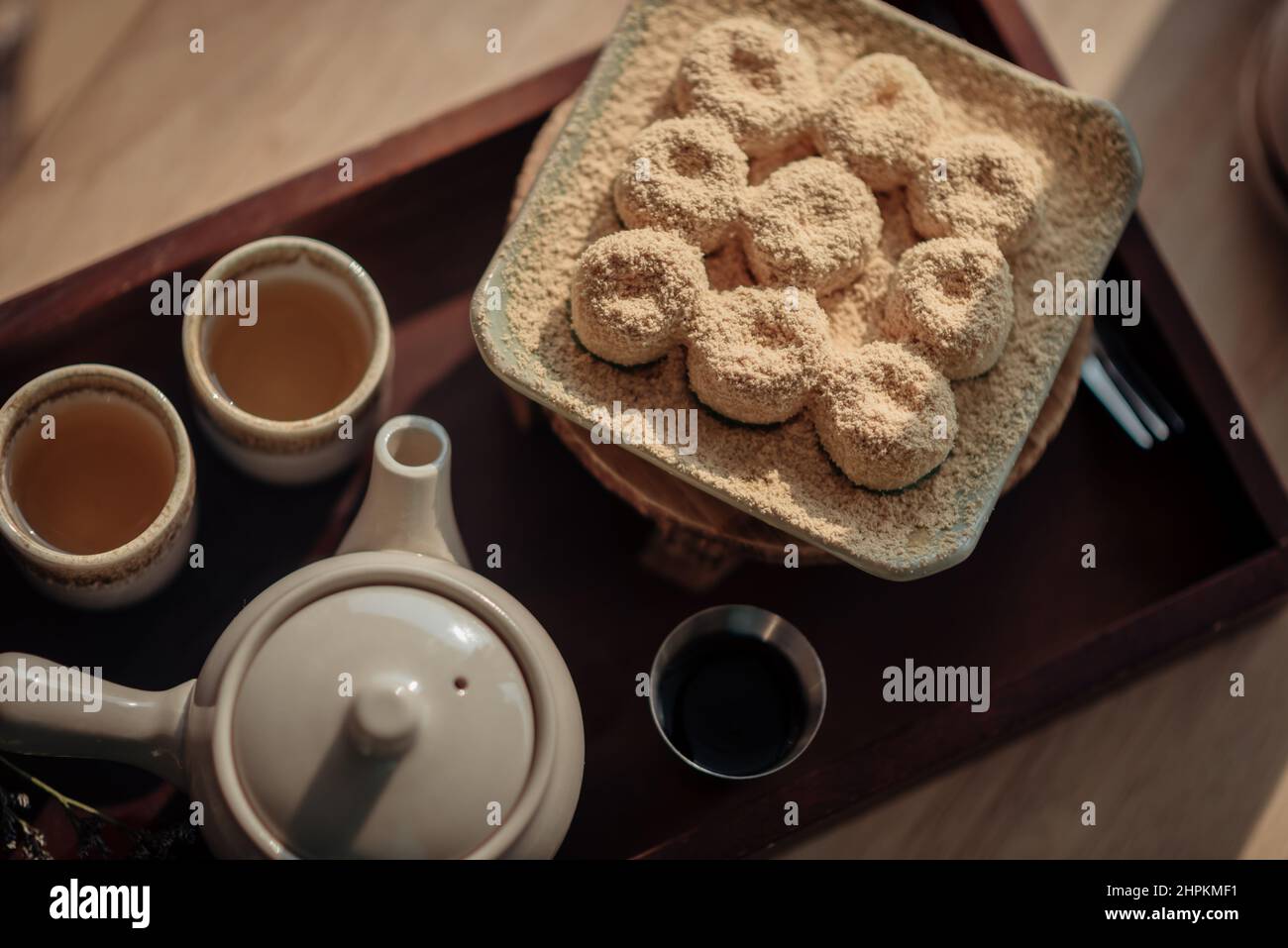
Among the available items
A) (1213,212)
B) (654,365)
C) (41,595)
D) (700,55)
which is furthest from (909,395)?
(41,595)

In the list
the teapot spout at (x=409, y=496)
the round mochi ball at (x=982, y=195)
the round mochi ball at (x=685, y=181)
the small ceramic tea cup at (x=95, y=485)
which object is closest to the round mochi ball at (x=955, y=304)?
the round mochi ball at (x=982, y=195)

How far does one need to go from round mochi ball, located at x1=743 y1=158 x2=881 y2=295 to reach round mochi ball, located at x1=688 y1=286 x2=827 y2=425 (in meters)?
A: 0.02

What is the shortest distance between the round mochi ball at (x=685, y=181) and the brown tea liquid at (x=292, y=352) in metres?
0.23

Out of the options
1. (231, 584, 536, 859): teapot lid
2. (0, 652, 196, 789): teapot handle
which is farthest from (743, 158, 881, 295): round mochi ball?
(0, 652, 196, 789): teapot handle

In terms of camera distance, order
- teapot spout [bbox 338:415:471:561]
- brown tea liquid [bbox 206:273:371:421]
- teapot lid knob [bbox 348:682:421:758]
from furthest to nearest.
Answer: brown tea liquid [bbox 206:273:371:421] → teapot spout [bbox 338:415:471:561] → teapot lid knob [bbox 348:682:421:758]

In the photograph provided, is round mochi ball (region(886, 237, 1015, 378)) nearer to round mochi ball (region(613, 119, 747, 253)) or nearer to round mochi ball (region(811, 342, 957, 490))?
round mochi ball (region(811, 342, 957, 490))

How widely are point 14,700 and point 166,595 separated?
0.72 feet

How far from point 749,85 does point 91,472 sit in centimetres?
59

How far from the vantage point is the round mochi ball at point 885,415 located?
78 centimetres

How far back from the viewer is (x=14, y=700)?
65 cm

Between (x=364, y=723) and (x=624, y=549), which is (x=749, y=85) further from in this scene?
(x=364, y=723)

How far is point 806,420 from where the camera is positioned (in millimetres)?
830

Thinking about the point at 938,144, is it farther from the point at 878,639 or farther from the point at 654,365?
the point at 878,639

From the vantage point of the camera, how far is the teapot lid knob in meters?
0.60
